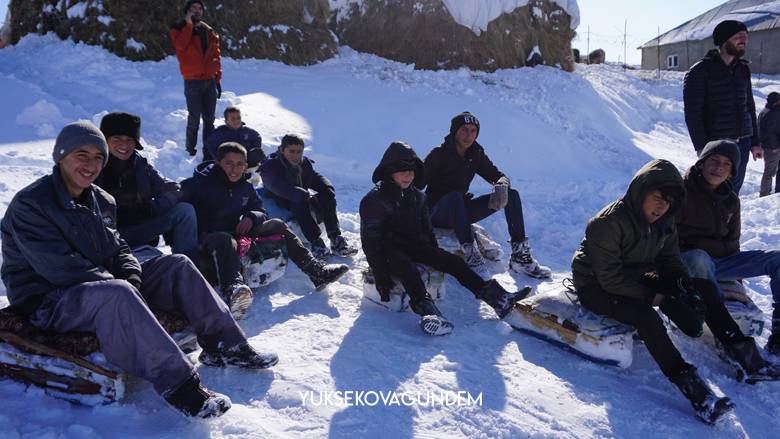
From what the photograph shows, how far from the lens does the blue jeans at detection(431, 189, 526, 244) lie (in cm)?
531

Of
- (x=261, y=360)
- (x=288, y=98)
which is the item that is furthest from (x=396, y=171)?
(x=288, y=98)

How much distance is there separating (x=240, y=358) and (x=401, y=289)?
1.56 m

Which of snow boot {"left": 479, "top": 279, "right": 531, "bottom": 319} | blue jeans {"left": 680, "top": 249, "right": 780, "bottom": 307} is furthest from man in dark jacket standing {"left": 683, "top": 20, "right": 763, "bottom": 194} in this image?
snow boot {"left": 479, "top": 279, "right": 531, "bottom": 319}

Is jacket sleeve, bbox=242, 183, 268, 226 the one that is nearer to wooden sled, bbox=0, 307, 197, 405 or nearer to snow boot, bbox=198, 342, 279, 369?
snow boot, bbox=198, 342, 279, 369

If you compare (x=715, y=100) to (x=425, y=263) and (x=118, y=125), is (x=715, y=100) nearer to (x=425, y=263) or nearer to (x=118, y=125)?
(x=425, y=263)

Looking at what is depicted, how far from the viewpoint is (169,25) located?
12109mm

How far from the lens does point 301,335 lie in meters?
3.95

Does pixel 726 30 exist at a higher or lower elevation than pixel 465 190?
higher

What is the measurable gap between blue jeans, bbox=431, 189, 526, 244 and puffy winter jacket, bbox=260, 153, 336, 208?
122 cm

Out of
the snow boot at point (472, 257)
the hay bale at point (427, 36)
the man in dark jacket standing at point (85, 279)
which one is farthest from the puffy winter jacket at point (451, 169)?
the hay bale at point (427, 36)

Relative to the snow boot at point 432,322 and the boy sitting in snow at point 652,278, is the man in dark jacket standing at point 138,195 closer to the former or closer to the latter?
the snow boot at point 432,322

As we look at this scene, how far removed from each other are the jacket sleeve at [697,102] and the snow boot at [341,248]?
343cm

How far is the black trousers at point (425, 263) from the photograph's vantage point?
424 centimetres

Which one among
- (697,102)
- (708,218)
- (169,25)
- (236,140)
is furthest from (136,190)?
(169,25)
